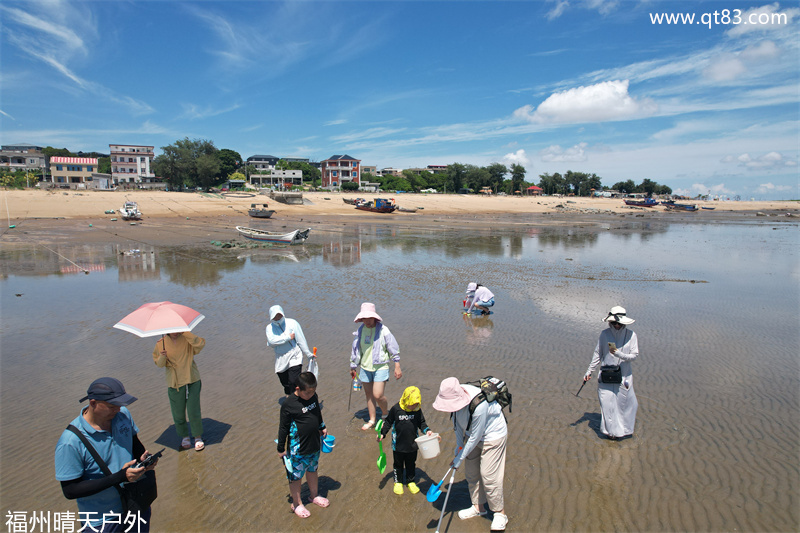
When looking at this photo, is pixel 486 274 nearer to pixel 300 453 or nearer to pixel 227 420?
pixel 227 420

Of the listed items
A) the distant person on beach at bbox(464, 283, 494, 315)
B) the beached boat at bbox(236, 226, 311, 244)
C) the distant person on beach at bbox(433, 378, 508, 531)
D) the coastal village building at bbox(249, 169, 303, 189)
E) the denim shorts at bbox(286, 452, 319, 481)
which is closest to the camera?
the distant person on beach at bbox(433, 378, 508, 531)

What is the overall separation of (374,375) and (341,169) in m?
111

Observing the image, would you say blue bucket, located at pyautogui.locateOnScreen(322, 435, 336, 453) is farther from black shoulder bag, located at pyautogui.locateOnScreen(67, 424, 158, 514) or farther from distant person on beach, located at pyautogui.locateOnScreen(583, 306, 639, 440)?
distant person on beach, located at pyautogui.locateOnScreen(583, 306, 639, 440)

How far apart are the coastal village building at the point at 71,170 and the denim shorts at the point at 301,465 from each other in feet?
287

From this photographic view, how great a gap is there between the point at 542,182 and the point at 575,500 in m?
135

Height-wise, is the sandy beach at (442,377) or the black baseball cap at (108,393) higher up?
the black baseball cap at (108,393)

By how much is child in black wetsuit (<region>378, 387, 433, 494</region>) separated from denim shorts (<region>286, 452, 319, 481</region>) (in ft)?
2.69

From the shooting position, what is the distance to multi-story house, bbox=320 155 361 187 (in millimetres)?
112250

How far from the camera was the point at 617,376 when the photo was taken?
590 centimetres

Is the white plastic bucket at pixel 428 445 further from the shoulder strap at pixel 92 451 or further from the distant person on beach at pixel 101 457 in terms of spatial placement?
the shoulder strap at pixel 92 451

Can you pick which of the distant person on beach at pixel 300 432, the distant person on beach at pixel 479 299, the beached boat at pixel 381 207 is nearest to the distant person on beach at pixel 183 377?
the distant person on beach at pixel 300 432

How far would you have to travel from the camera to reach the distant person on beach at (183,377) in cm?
552

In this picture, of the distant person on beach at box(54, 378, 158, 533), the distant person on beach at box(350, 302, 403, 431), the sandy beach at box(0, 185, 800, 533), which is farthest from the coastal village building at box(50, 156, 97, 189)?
the distant person on beach at box(54, 378, 158, 533)

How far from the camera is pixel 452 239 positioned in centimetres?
3256
